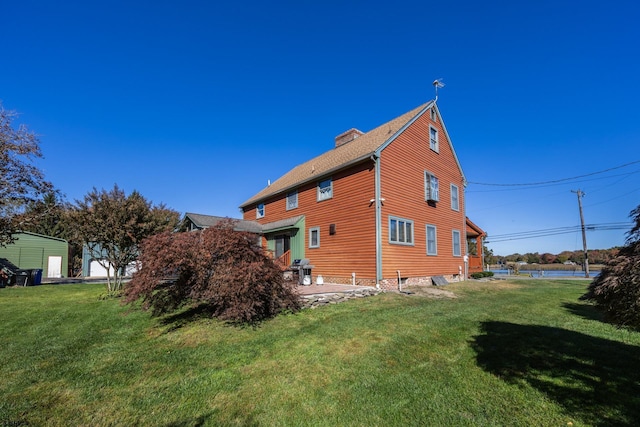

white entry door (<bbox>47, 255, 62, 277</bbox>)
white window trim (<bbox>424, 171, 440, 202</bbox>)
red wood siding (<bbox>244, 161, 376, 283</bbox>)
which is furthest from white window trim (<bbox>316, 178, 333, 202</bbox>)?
white entry door (<bbox>47, 255, 62, 277</bbox>)

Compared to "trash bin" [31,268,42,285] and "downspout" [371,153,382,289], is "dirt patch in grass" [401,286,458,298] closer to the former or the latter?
"downspout" [371,153,382,289]

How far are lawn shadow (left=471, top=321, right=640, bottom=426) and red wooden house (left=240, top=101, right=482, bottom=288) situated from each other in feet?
21.9

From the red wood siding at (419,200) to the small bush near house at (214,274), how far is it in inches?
261

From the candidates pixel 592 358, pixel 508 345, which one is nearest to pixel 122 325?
pixel 508 345

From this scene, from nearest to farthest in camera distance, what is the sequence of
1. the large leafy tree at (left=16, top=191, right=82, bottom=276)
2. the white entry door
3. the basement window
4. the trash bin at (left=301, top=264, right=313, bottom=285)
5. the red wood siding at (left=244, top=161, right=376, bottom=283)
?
the large leafy tree at (left=16, top=191, right=82, bottom=276) < the red wood siding at (left=244, top=161, right=376, bottom=283) < the basement window < the trash bin at (left=301, top=264, right=313, bottom=285) < the white entry door

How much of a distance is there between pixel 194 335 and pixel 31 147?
333 inches

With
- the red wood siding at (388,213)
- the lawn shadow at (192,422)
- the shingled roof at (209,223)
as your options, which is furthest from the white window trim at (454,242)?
the lawn shadow at (192,422)

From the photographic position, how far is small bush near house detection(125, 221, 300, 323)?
21.9ft

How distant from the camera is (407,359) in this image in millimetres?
5020

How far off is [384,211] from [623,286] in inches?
375

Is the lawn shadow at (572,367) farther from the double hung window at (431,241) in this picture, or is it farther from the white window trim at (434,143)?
the white window trim at (434,143)

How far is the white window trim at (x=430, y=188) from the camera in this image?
15820 millimetres

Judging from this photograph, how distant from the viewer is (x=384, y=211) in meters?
13.0

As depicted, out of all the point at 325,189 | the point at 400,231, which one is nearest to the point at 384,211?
the point at 400,231
